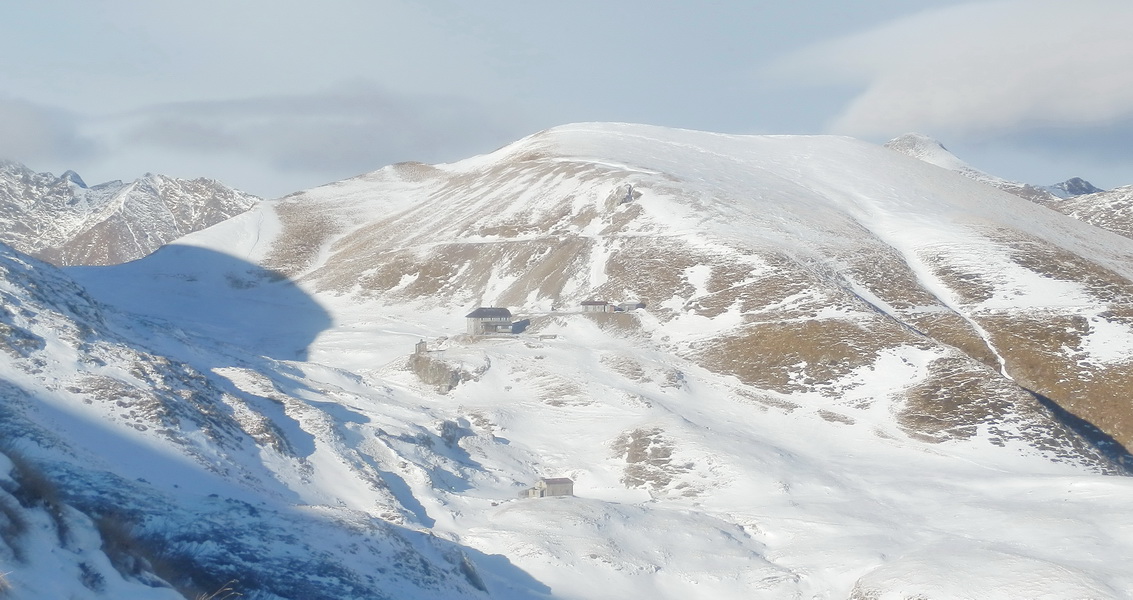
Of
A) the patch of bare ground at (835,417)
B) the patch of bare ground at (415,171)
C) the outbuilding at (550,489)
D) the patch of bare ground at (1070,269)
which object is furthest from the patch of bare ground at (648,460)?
the patch of bare ground at (415,171)

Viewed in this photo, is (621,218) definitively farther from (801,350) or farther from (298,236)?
(298,236)

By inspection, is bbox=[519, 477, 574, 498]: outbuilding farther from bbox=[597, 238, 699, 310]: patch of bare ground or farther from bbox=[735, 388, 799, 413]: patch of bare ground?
bbox=[597, 238, 699, 310]: patch of bare ground

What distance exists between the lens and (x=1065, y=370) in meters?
70.9

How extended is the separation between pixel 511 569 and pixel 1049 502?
85.9 feet

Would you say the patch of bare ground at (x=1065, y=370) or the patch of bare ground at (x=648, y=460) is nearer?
the patch of bare ground at (x=648, y=460)

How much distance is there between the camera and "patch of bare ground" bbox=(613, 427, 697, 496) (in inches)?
1955

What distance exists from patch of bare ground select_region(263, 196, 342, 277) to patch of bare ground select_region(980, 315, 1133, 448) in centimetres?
7026

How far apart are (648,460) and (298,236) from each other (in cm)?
8148

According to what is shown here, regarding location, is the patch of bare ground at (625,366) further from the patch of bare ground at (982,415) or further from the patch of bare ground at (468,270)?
the patch of bare ground at (468,270)

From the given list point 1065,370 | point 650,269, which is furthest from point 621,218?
point 1065,370

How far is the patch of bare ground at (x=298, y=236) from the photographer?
11244cm

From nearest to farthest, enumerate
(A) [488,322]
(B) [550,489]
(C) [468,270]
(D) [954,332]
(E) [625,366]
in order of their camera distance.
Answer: (B) [550,489], (E) [625,366], (D) [954,332], (A) [488,322], (C) [468,270]

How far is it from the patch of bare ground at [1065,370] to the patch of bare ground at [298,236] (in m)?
70.3

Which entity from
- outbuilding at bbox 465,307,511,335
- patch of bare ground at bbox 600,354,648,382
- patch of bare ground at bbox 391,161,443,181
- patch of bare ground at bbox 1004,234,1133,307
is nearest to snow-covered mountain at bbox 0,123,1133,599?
patch of bare ground at bbox 600,354,648,382
